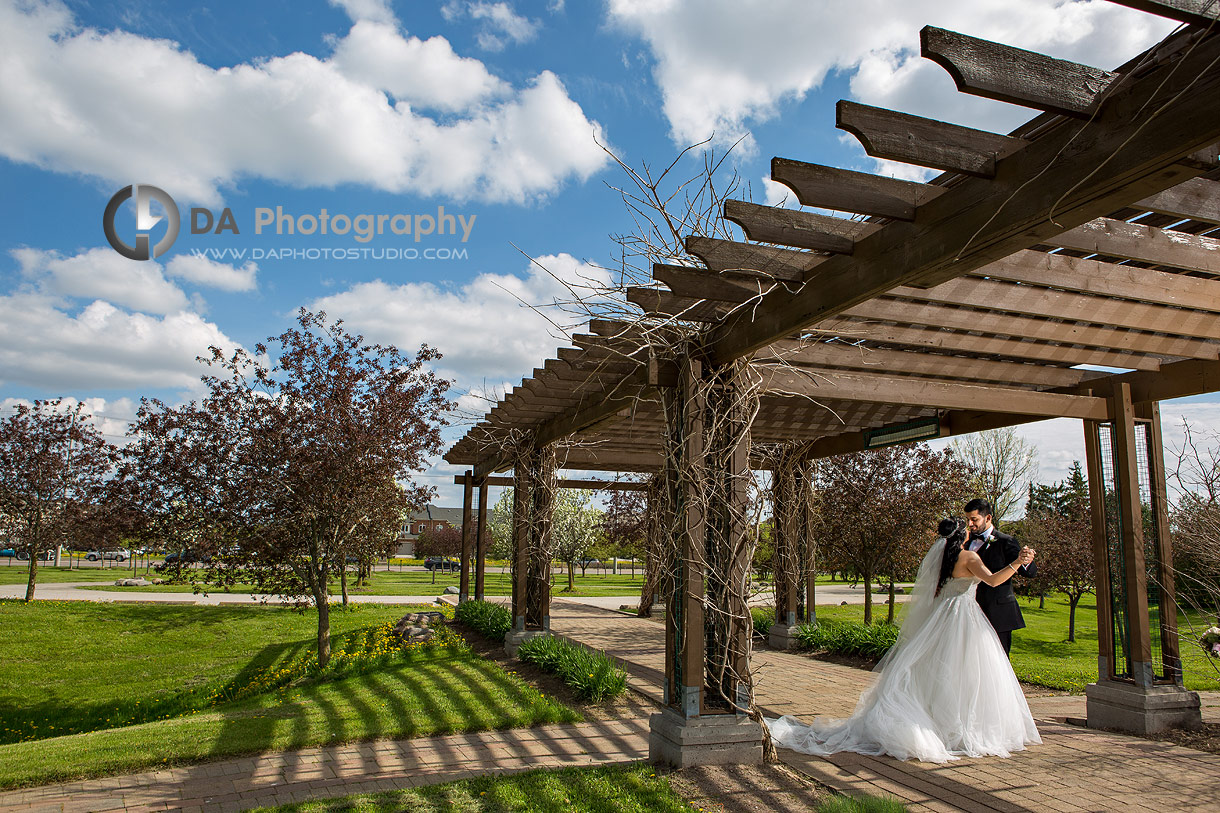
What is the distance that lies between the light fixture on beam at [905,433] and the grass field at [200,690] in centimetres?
476

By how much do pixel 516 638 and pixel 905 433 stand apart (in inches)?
210

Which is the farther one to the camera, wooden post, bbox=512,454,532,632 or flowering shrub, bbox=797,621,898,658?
wooden post, bbox=512,454,532,632

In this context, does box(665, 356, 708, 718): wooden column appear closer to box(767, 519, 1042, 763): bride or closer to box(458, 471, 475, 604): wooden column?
box(767, 519, 1042, 763): bride

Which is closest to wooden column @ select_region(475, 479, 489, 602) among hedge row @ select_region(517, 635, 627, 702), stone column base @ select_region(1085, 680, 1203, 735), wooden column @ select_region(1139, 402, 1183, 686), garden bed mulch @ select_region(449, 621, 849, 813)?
hedge row @ select_region(517, 635, 627, 702)

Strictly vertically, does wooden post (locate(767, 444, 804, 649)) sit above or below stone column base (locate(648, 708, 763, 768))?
above

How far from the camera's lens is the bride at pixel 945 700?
16.4 feet

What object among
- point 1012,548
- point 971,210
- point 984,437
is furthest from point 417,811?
point 984,437

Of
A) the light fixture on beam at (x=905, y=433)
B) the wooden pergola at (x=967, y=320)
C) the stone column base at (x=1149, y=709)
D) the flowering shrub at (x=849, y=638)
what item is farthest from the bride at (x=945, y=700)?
the flowering shrub at (x=849, y=638)

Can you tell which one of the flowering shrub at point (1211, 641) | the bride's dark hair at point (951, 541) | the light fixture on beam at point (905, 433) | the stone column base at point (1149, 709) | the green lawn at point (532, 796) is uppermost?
the light fixture on beam at point (905, 433)

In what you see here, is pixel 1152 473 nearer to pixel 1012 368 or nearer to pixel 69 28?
pixel 1012 368

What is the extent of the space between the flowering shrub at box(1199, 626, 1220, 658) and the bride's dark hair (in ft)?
6.07

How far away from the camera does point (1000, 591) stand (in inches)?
223

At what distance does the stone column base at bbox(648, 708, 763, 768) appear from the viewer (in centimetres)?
463

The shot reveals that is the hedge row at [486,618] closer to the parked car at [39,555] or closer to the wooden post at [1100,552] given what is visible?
the wooden post at [1100,552]
